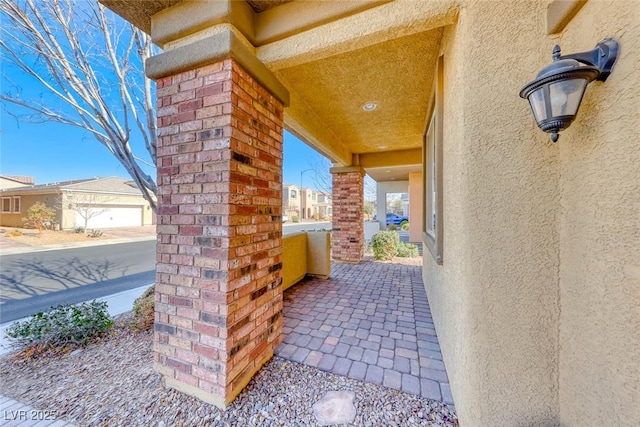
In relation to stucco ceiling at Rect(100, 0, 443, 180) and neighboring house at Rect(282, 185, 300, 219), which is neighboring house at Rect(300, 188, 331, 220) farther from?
stucco ceiling at Rect(100, 0, 443, 180)

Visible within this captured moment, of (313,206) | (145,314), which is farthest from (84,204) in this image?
(313,206)

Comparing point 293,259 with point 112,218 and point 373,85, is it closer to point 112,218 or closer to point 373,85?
point 373,85

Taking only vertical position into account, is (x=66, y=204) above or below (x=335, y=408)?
above

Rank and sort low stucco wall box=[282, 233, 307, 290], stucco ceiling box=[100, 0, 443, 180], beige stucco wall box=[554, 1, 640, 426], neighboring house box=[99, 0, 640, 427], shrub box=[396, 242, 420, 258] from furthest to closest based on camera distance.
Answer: shrub box=[396, 242, 420, 258], low stucco wall box=[282, 233, 307, 290], stucco ceiling box=[100, 0, 443, 180], neighboring house box=[99, 0, 640, 427], beige stucco wall box=[554, 1, 640, 426]

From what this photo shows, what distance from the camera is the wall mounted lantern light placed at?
1024 mm

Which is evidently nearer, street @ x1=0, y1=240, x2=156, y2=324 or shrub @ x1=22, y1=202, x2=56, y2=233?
street @ x1=0, y1=240, x2=156, y2=324

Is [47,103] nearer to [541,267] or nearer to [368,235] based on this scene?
[541,267]

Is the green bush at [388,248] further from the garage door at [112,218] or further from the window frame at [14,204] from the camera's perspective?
the window frame at [14,204]

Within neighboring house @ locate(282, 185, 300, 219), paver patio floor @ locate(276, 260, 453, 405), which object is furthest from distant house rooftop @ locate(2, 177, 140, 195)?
neighboring house @ locate(282, 185, 300, 219)

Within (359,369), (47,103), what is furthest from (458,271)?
(47,103)

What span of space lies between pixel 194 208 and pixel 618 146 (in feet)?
8.00

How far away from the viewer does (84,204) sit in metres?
16.7

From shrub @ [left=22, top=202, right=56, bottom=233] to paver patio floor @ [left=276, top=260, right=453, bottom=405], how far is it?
2098 cm

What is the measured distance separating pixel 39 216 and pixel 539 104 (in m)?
24.2
